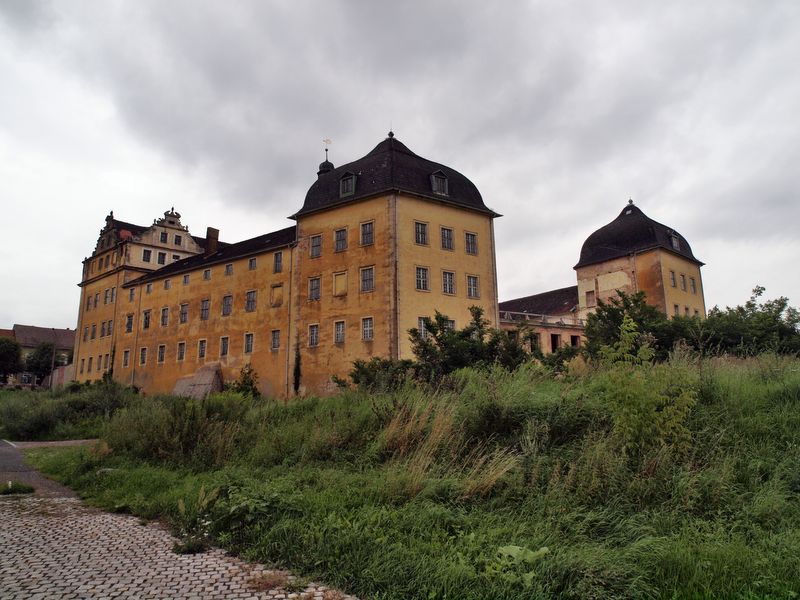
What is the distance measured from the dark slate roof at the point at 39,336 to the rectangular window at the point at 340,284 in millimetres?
76975

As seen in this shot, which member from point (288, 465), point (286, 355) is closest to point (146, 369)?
point (286, 355)

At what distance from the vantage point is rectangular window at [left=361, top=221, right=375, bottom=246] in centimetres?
3147

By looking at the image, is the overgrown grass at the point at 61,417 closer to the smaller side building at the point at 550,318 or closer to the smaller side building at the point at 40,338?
the smaller side building at the point at 550,318

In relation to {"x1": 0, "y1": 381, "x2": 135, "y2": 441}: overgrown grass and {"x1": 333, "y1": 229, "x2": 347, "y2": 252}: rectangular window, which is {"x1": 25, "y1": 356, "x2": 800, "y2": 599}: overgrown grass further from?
{"x1": 333, "y1": 229, "x2": 347, "y2": 252}: rectangular window

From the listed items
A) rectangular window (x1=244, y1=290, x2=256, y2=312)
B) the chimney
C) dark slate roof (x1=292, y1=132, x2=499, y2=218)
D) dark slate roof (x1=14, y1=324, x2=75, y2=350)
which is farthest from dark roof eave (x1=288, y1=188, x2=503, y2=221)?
dark slate roof (x1=14, y1=324, x2=75, y2=350)

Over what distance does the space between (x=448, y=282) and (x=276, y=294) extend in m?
11.5

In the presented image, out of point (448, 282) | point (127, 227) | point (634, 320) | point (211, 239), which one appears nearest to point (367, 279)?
point (448, 282)

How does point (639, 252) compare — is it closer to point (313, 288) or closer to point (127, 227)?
point (313, 288)

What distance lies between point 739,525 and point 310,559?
170 inches

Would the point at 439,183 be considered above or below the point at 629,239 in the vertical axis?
above

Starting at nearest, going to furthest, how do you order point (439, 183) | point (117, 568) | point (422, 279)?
1. point (117, 568)
2. point (422, 279)
3. point (439, 183)

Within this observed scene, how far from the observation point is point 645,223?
144 feet

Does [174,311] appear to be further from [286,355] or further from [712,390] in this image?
[712,390]

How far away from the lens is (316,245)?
113 feet
